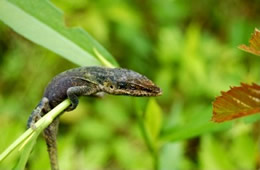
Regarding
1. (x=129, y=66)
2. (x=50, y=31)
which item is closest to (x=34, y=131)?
(x=50, y=31)

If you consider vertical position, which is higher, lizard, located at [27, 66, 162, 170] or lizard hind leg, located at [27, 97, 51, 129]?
lizard hind leg, located at [27, 97, 51, 129]

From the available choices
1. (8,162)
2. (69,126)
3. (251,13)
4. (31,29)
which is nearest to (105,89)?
(31,29)

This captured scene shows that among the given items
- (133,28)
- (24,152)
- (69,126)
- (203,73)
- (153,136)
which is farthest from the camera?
(133,28)

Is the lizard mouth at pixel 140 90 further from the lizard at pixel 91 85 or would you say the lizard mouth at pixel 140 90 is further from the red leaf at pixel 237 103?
the red leaf at pixel 237 103

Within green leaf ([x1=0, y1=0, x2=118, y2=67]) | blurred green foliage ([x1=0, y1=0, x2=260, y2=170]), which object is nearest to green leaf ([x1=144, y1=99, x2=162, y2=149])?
green leaf ([x1=0, y1=0, x2=118, y2=67])

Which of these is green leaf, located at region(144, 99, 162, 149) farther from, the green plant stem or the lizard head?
the green plant stem

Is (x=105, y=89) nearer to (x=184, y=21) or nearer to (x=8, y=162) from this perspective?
(x=8, y=162)

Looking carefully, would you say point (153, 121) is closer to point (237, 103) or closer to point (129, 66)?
point (237, 103)

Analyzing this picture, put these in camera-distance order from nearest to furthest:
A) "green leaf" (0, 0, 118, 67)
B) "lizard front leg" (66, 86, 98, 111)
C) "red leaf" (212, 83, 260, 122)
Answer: "red leaf" (212, 83, 260, 122) → "lizard front leg" (66, 86, 98, 111) → "green leaf" (0, 0, 118, 67)
